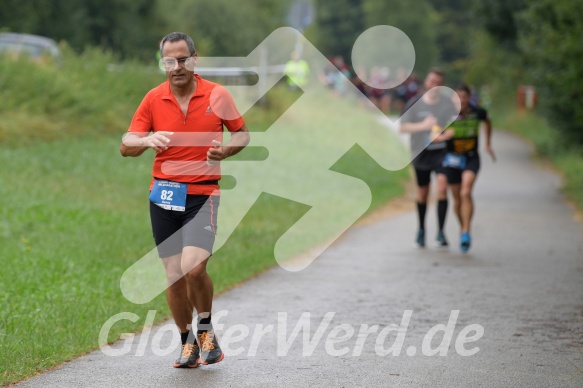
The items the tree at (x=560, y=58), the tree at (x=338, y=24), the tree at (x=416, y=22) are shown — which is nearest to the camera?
the tree at (x=560, y=58)

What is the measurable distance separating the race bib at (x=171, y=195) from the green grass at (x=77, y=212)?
4.05ft

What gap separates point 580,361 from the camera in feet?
25.9

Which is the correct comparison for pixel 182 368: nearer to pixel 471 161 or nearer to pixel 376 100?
pixel 471 161

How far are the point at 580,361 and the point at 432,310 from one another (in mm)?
2217

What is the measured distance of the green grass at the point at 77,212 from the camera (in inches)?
351

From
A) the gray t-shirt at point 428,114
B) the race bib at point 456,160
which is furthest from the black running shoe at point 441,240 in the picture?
the gray t-shirt at point 428,114

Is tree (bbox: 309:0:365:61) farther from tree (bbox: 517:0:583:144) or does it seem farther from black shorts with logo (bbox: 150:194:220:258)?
black shorts with logo (bbox: 150:194:220:258)

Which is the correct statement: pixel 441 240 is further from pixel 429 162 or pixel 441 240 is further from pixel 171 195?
pixel 171 195

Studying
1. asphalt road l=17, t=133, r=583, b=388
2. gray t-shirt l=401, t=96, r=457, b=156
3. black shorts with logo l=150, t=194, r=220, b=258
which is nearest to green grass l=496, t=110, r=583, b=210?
gray t-shirt l=401, t=96, r=457, b=156

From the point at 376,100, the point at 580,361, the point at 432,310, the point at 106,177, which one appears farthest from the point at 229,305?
the point at 376,100

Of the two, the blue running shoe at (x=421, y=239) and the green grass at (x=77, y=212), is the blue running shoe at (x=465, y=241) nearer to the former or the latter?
the blue running shoe at (x=421, y=239)

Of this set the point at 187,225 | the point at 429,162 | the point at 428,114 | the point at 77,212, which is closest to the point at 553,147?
the point at 429,162

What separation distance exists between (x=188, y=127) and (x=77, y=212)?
25.7ft

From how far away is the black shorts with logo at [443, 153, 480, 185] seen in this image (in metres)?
14.5
